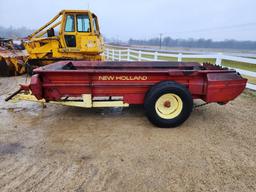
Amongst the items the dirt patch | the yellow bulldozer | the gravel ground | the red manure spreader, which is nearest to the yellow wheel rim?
the red manure spreader

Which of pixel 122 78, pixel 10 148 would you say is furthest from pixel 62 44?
pixel 10 148

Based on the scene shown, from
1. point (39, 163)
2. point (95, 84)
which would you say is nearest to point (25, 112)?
point (95, 84)

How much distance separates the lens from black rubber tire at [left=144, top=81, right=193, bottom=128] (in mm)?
3754

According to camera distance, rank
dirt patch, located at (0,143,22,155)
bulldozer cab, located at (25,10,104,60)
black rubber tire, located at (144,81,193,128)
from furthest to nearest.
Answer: bulldozer cab, located at (25,10,104,60) < black rubber tire, located at (144,81,193,128) < dirt patch, located at (0,143,22,155)

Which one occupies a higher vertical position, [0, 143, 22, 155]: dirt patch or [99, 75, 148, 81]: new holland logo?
[99, 75, 148, 81]: new holland logo

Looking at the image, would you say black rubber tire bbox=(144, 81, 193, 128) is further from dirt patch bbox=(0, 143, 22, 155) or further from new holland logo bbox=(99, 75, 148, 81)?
dirt patch bbox=(0, 143, 22, 155)

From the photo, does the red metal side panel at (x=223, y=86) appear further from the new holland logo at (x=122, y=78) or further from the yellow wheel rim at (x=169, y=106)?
the new holland logo at (x=122, y=78)

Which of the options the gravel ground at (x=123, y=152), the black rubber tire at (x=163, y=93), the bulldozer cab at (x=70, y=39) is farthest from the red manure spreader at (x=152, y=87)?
the bulldozer cab at (x=70, y=39)

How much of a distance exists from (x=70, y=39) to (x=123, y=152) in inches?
270

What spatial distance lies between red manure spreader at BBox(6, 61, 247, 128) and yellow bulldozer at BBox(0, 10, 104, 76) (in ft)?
16.9

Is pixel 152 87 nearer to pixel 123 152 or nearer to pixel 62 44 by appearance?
pixel 123 152

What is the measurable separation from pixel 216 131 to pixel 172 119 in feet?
2.64

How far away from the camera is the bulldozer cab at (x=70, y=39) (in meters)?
8.63

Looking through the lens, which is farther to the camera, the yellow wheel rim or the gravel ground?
the yellow wheel rim
